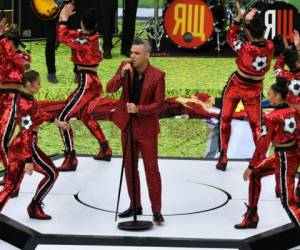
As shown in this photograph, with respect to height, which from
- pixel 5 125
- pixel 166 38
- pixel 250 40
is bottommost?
pixel 166 38

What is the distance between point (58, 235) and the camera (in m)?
6.62

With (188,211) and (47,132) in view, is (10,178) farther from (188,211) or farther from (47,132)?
(47,132)

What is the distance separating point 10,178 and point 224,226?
1797mm

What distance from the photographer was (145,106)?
6.63 metres

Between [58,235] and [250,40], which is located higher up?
[250,40]

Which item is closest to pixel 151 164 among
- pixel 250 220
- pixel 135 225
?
pixel 135 225

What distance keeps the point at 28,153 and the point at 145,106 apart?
1000 millimetres

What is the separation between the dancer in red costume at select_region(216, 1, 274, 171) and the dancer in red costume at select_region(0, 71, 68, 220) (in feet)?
7.49

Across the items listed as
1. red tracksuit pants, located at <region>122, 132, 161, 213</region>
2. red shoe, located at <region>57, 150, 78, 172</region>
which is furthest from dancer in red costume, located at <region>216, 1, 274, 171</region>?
red tracksuit pants, located at <region>122, 132, 161, 213</region>

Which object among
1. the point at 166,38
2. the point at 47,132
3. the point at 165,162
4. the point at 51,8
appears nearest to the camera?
the point at 165,162

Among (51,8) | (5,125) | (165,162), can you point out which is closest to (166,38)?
(51,8)

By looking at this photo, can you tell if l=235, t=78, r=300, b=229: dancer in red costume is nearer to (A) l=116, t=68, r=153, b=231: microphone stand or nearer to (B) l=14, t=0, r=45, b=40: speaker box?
(A) l=116, t=68, r=153, b=231: microphone stand

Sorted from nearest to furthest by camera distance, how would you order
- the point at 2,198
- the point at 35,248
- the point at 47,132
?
1. the point at 35,248
2. the point at 2,198
3. the point at 47,132

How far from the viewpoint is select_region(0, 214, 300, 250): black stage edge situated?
6.47 metres
